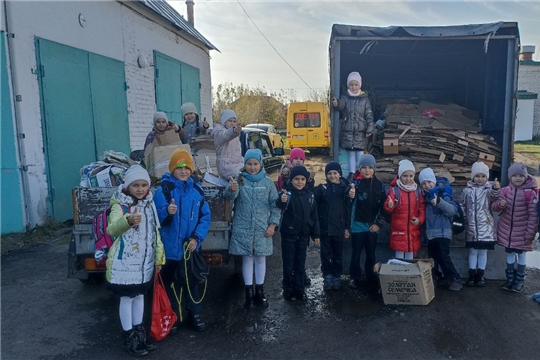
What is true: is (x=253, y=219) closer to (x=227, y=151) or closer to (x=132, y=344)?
(x=227, y=151)

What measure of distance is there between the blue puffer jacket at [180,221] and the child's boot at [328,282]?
67.8 inches

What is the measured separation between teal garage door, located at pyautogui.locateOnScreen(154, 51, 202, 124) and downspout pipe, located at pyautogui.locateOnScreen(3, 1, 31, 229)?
4683 millimetres

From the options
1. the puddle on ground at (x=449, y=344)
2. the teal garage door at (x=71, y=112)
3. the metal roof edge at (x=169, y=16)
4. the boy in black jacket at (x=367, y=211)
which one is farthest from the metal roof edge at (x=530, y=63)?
the puddle on ground at (x=449, y=344)

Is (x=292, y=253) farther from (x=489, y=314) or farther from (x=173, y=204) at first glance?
(x=489, y=314)

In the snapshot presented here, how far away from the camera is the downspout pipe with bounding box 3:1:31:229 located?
20.9 ft

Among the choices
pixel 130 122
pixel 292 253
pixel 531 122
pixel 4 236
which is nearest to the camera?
pixel 292 253

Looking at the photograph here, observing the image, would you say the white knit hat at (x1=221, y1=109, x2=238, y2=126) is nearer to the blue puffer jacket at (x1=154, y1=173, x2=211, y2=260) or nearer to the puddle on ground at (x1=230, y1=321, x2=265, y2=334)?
the blue puffer jacket at (x1=154, y1=173, x2=211, y2=260)

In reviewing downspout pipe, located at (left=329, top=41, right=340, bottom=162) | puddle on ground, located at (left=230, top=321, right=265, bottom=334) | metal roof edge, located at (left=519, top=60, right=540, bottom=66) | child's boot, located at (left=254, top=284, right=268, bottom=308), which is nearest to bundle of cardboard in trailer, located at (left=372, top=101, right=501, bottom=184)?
downspout pipe, located at (left=329, top=41, right=340, bottom=162)

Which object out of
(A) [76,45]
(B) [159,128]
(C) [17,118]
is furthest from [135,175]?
(A) [76,45]

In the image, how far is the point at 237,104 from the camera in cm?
3198

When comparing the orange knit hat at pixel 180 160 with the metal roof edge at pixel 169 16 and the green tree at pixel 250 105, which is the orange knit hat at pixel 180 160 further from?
the green tree at pixel 250 105

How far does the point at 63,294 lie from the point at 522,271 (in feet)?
16.7

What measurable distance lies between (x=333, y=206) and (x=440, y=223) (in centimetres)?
120

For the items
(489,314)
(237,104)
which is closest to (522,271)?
(489,314)
